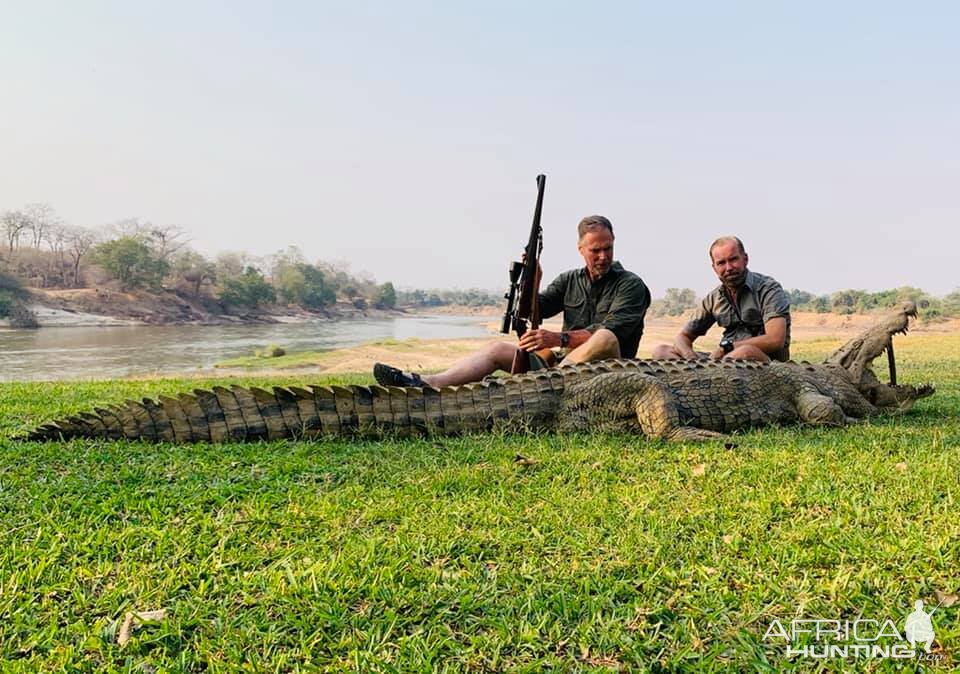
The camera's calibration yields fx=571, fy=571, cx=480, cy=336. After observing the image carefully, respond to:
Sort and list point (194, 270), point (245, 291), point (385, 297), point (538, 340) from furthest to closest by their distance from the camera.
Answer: point (385, 297)
point (194, 270)
point (245, 291)
point (538, 340)

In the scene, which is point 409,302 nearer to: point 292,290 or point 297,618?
point 292,290

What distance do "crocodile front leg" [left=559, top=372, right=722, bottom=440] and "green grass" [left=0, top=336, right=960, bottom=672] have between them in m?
0.57

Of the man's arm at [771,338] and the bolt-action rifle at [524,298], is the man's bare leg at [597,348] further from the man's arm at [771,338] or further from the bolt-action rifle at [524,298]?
the man's arm at [771,338]

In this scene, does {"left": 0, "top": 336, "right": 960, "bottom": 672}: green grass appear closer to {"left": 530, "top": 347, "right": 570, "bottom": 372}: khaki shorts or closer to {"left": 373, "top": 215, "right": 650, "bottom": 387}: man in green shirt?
{"left": 373, "top": 215, "right": 650, "bottom": 387}: man in green shirt

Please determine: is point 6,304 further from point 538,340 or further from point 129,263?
point 538,340

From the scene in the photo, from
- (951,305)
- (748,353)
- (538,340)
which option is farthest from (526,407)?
(951,305)

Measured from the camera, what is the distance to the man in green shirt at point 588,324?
450 cm

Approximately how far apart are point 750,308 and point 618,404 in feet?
6.35

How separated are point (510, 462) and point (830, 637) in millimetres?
1689

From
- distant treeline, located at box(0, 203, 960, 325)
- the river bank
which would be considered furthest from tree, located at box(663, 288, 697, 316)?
the river bank

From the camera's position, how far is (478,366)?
181 inches

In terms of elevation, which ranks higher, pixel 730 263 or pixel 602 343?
pixel 730 263

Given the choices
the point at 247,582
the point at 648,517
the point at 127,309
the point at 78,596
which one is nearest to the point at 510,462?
the point at 648,517

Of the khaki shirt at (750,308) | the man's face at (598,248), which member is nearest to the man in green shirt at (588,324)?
the man's face at (598,248)
